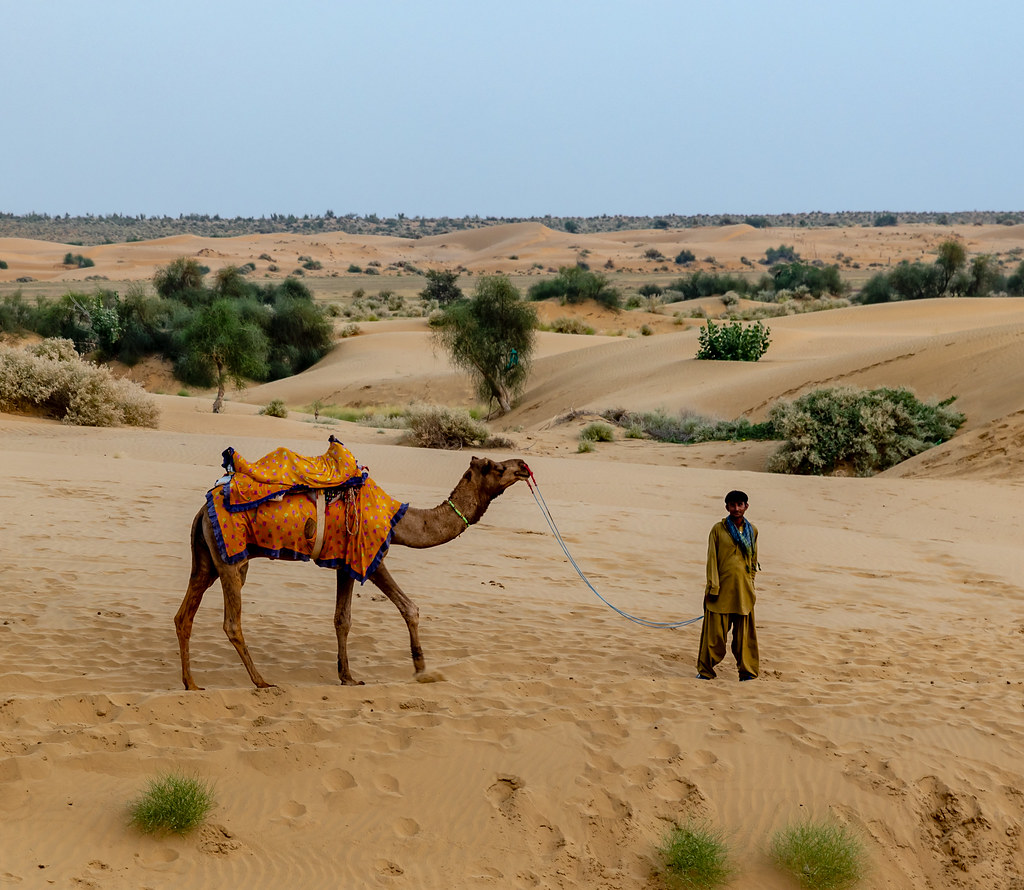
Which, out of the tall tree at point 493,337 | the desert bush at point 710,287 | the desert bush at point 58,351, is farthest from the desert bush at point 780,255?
the desert bush at point 58,351

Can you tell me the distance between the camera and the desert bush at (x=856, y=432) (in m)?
19.9

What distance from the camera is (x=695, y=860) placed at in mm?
5258

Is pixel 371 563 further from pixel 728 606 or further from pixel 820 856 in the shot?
pixel 820 856

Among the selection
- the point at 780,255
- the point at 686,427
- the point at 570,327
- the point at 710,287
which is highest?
the point at 780,255

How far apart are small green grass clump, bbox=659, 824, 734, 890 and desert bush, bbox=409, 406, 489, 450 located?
56.5ft

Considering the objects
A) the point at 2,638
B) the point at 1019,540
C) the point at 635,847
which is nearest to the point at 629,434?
the point at 1019,540

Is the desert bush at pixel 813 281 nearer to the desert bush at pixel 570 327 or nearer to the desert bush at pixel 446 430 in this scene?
the desert bush at pixel 570 327

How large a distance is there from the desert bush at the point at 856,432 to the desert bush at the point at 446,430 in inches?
254

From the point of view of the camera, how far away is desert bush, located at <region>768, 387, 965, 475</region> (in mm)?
19922

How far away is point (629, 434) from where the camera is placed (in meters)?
24.6

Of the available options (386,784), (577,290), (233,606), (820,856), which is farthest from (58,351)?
(577,290)

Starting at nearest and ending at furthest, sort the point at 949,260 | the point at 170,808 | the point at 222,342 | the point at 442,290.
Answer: the point at 170,808 < the point at 222,342 < the point at 949,260 < the point at 442,290

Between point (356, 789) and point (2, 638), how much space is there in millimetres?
3923

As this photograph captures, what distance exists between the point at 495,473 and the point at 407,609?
1.13 meters
